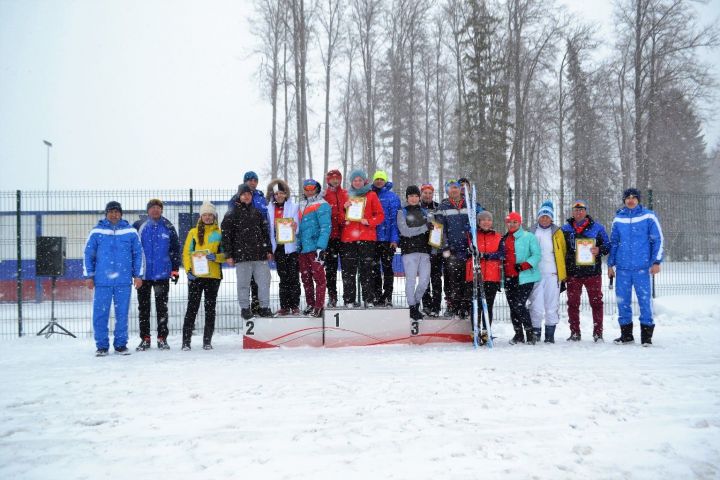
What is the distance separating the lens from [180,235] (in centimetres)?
959

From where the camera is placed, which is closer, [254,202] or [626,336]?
[626,336]

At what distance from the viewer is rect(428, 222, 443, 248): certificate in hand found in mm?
6602

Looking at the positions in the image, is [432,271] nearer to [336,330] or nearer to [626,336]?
[336,330]

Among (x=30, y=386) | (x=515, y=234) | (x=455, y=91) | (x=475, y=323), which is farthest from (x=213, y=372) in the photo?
(x=455, y=91)

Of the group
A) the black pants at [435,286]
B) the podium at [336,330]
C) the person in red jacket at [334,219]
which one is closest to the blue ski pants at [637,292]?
the black pants at [435,286]

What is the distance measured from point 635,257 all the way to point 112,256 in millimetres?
7234

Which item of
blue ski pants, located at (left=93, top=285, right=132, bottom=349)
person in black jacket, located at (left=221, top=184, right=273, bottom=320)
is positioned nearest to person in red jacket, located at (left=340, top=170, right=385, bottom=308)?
person in black jacket, located at (left=221, top=184, right=273, bottom=320)

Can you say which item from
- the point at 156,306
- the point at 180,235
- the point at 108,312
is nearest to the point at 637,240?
the point at 156,306

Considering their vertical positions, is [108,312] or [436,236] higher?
[436,236]

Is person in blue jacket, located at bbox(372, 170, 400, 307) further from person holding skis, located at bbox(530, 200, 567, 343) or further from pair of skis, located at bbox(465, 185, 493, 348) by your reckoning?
person holding skis, located at bbox(530, 200, 567, 343)

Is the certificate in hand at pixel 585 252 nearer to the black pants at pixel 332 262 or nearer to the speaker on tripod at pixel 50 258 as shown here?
the black pants at pixel 332 262

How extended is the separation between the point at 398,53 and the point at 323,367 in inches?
800

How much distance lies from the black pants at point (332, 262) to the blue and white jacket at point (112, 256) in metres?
2.62

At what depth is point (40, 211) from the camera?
1034cm
